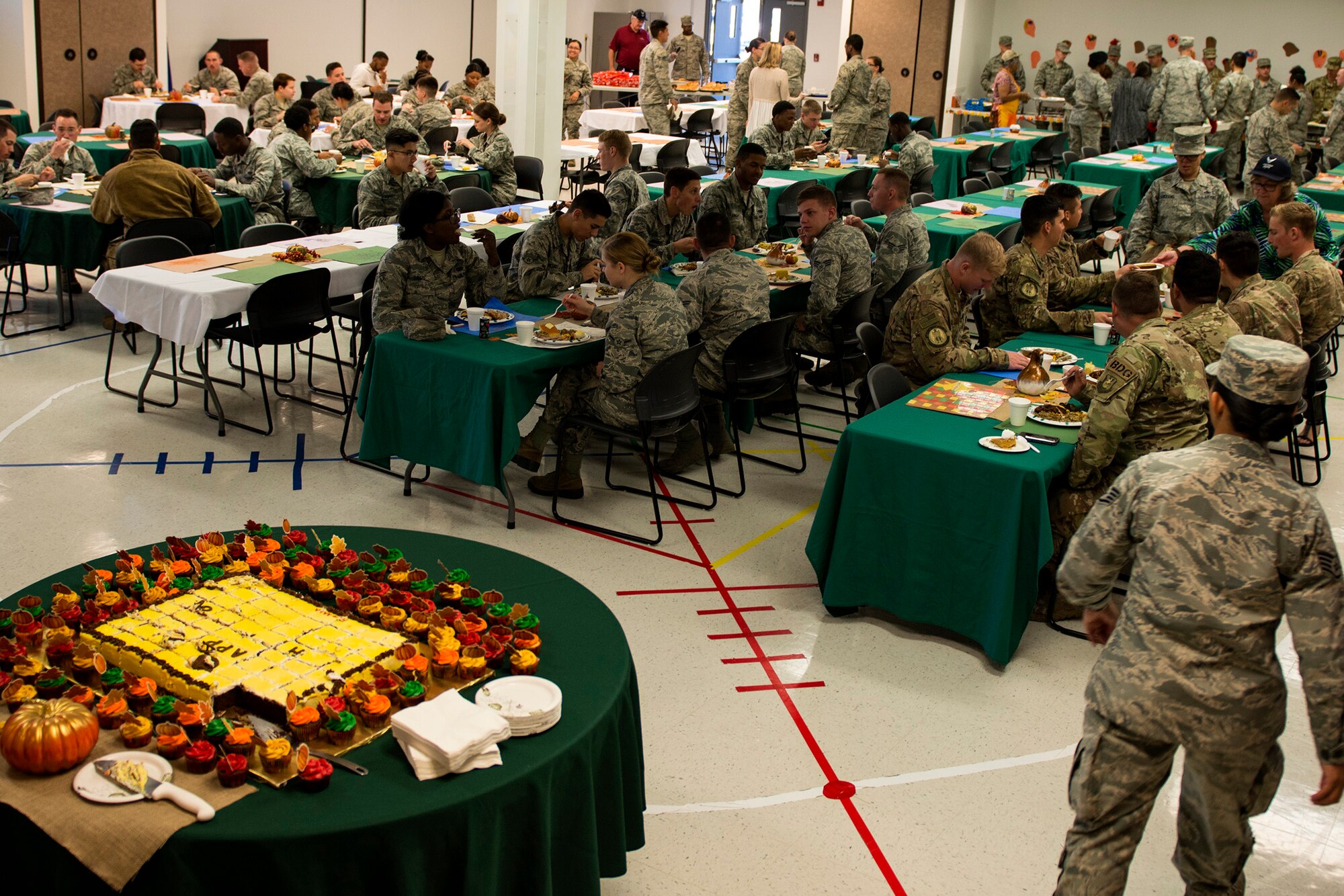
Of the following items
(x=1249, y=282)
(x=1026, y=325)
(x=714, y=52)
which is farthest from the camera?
(x=714, y=52)

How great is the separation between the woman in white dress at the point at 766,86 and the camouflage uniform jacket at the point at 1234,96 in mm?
7072

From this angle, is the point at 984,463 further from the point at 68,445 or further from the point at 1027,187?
the point at 1027,187

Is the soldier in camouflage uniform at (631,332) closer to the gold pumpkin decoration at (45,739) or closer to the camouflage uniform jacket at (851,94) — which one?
the gold pumpkin decoration at (45,739)

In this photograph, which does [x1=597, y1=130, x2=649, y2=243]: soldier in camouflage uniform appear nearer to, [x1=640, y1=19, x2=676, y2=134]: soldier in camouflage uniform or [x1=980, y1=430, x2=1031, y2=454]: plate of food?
[x1=980, y1=430, x2=1031, y2=454]: plate of food

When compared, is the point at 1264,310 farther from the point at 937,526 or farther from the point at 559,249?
the point at 559,249

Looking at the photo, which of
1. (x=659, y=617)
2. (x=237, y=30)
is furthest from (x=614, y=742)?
(x=237, y=30)

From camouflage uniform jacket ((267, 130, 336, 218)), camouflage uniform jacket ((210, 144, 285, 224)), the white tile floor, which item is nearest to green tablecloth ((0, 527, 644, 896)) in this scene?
the white tile floor

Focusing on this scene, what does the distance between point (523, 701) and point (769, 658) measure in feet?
6.50

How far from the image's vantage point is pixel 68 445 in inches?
229

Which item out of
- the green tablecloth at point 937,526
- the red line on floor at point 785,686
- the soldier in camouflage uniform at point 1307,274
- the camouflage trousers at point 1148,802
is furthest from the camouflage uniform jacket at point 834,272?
the camouflage trousers at point 1148,802

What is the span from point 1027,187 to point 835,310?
5.05 m

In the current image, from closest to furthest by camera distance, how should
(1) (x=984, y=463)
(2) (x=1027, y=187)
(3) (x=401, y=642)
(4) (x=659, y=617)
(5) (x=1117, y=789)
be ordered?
(5) (x=1117, y=789) → (3) (x=401, y=642) → (1) (x=984, y=463) → (4) (x=659, y=617) → (2) (x=1027, y=187)

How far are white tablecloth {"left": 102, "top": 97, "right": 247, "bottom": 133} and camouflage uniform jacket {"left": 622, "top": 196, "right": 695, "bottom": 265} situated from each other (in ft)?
26.5

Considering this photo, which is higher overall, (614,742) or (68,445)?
(614,742)
